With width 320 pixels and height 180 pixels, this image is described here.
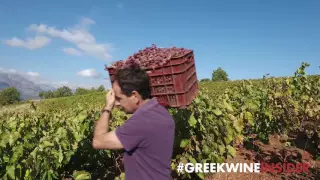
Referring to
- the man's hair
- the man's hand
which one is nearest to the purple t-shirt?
the man's hair

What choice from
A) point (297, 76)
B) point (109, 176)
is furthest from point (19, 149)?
point (297, 76)

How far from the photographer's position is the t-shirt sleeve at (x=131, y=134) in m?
A: 2.06

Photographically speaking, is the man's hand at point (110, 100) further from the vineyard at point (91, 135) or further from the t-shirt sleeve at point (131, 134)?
the vineyard at point (91, 135)

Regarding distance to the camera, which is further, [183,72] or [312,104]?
[312,104]

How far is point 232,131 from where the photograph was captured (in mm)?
5586

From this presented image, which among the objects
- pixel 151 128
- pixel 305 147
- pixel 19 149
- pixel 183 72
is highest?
pixel 183 72

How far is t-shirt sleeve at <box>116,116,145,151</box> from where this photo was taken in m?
2.06

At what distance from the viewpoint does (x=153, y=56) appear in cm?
299

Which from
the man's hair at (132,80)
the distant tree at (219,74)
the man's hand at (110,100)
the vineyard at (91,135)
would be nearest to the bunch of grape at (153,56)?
the man's hand at (110,100)

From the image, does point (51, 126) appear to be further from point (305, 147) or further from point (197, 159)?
point (305, 147)

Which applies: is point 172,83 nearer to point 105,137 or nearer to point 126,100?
point 126,100

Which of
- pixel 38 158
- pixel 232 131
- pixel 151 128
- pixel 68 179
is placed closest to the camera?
pixel 151 128

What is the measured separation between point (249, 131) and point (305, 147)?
1418 millimetres

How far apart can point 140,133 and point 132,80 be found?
0.40m
